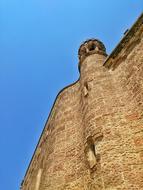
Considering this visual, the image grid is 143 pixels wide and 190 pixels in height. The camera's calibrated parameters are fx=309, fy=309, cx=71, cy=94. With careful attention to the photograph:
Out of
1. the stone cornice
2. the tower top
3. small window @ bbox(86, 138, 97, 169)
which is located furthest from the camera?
the tower top

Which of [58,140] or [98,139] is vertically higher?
[58,140]

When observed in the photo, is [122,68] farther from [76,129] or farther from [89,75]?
[76,129]

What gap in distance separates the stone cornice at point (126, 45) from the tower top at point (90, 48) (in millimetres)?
2243

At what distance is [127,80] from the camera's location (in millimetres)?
9414

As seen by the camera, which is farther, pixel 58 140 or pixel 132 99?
pixel 58 140

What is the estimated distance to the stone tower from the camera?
6.59 meters

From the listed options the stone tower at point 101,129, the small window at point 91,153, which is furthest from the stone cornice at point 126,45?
the small window at point 91,153

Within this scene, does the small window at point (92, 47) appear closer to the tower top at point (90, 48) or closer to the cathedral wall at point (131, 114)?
the tower top at point (90, 48)

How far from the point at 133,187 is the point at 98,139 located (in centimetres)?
184

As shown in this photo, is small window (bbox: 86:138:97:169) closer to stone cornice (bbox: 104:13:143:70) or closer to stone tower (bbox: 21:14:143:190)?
stone tower (bbox: 21:14:143:190)

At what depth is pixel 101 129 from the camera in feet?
25.3

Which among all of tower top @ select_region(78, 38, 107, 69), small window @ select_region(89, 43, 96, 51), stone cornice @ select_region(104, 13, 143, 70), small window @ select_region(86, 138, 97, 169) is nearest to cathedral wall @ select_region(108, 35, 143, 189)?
stone cornice @ select_region(104, 13, 143, 70)

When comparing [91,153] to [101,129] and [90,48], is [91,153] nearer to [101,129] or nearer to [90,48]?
[101,129]

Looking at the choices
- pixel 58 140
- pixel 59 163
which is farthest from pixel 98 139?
pixel 58 140
